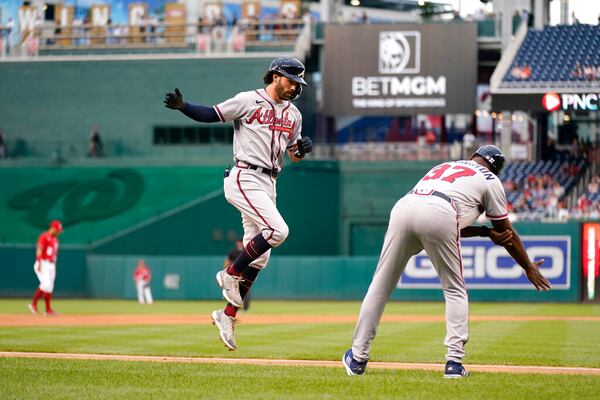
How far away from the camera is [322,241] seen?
3622 centimetres

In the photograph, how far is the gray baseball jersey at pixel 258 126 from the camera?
9148mm

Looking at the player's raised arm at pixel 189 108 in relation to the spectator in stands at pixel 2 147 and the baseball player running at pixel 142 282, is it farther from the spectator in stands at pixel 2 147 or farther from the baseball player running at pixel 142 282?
the spectator in stands at pixel 2 147

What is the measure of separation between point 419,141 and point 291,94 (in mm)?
29271

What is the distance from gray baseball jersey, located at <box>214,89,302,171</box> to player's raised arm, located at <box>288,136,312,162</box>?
159 mm

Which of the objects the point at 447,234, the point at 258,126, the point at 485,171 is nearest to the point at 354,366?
the point at 447,234

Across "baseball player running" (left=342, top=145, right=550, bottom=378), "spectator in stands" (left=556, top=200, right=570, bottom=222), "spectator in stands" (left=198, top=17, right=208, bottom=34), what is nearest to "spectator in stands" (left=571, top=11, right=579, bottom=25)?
"spectator in stands" (left=556, top=200, right=570, bottom=222)

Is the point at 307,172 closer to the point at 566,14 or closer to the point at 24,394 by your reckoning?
the point at 566,14

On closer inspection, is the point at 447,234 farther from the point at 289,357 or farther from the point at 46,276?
the point at 46,276

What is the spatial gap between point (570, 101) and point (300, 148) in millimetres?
23148

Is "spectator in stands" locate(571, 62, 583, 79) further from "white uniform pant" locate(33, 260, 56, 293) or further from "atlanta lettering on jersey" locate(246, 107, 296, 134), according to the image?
"atlanta lettering on jersey" locate(246, 107, 296, 134)

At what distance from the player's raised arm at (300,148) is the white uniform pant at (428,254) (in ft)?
4.33

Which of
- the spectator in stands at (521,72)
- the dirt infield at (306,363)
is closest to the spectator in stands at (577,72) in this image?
the spectator in stands at (521,72)

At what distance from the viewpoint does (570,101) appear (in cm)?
3106

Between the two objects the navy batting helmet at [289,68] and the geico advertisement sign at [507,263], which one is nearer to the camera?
the navy batting helmet at [289,68]
